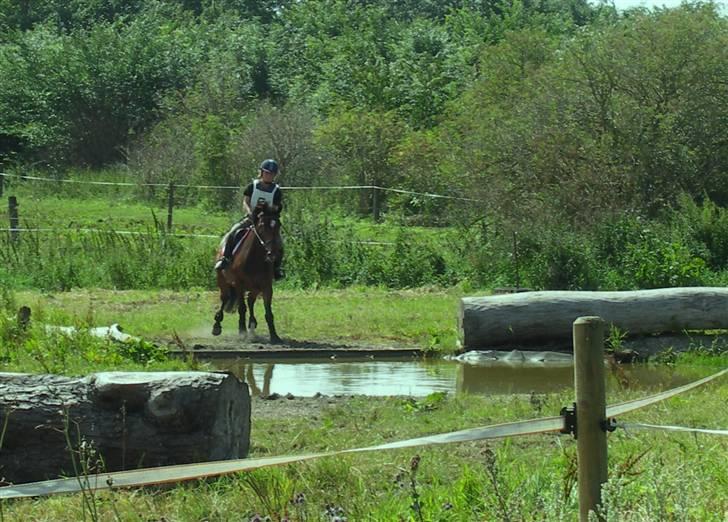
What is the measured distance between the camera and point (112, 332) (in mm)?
13828

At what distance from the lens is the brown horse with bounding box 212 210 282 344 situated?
1689cm

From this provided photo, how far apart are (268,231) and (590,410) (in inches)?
459

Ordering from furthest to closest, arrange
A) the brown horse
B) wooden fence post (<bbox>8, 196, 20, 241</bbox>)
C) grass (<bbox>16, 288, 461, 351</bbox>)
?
wooden fence post (<bbox>8, 196, 20, 241</bbox>) < grass (<bbox>16, 288, 461, 351</bbox>) < the brown horse

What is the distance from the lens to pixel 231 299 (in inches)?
699

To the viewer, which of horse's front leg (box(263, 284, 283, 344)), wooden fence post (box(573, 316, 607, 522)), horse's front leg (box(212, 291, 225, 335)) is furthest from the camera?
horse's front leg (box(212, 291, 225, 335))

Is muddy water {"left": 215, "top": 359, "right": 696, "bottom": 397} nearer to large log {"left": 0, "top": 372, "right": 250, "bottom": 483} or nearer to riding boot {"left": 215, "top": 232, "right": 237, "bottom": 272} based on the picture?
riding boot {"left": 215, "top": 232, "right": 237, "bottom": 272}

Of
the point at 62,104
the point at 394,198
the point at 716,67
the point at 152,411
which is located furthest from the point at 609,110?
the point at 62,104

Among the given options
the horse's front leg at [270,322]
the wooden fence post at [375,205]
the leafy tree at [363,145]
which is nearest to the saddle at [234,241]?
the horse's front leg at [270,322]

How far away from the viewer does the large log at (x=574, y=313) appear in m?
15.8

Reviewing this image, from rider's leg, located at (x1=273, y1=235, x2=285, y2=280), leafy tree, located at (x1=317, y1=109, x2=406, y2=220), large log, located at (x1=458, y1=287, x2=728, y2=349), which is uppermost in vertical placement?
leafy tree, located at (x1=317, y1=109, x2=406, y2=220)

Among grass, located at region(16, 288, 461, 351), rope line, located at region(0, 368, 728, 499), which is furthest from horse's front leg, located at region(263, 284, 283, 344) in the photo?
rope line, located at region(0, 368, 728, 499)

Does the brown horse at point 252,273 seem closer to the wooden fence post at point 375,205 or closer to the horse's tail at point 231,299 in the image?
the horse's tail at point 231,299

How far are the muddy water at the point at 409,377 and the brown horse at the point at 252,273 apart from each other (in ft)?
5.40

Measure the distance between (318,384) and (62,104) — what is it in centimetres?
3640
